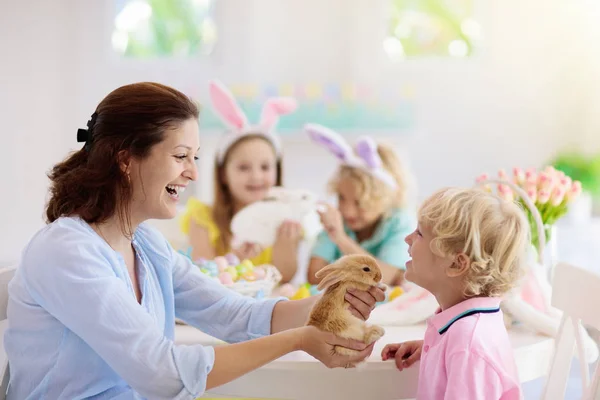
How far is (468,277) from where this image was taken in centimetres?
127

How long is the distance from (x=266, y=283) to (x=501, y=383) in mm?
657

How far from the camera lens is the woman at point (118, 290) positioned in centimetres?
113

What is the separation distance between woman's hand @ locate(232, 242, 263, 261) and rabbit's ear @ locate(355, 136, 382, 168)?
0.47 metres

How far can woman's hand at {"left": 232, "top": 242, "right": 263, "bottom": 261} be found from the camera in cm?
254

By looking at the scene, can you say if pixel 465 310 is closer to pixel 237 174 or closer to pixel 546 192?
pixel 546 192

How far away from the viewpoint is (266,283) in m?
1.69

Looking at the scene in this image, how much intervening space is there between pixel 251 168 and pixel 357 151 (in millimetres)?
409

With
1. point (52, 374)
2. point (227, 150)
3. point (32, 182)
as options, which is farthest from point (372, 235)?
point (32, 182)

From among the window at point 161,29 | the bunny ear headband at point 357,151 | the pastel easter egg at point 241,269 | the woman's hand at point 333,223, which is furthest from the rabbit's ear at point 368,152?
the window at point 161,29

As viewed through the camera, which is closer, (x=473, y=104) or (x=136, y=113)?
(x=136, y=113)

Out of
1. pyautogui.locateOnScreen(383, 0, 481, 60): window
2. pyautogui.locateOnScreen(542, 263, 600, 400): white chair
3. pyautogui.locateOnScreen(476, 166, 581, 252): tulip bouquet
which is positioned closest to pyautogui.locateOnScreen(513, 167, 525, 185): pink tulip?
pyautogui.locateOnScreen(476, 166, 581, 252): tulip bouquet

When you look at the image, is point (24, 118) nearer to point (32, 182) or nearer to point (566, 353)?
point (32, 182)

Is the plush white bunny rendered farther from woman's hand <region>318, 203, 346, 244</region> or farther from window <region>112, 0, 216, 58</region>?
window <region>112, 0, 216, 58</region>

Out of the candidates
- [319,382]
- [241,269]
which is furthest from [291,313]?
[241,269]
